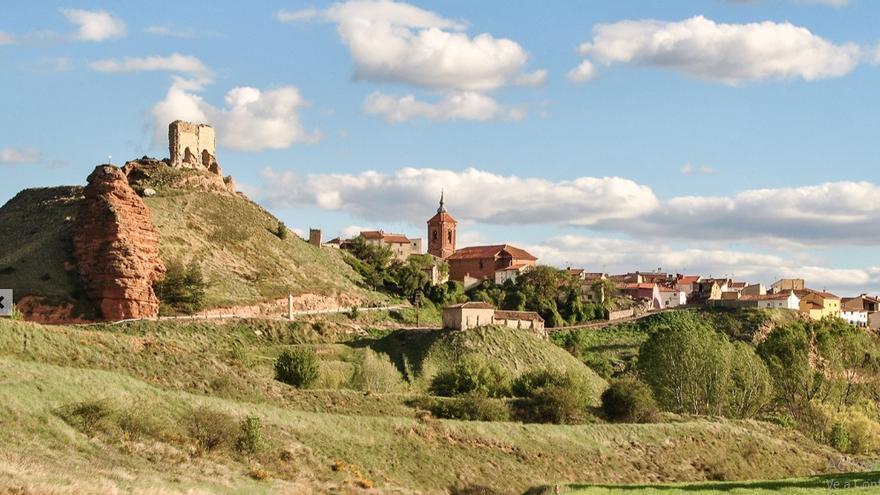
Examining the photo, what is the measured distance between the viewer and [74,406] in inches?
1508

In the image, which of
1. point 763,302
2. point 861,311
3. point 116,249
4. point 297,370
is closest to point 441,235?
point 763,302

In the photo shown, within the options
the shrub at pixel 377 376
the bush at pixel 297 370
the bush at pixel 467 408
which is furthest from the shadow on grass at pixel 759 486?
the shrub at pixel 377 376

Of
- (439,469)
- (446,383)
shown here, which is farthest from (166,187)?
(439,469)

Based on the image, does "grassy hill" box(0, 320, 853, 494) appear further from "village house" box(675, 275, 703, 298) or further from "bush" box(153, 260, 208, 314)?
"village house" box(675, 275, 703, 298)

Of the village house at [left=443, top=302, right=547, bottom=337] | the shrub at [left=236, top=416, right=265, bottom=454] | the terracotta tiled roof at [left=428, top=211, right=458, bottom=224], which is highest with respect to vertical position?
the terracotta tiled roof at [left=428, top=211, right=458, bottom=224]

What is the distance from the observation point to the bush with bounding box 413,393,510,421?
55969mm

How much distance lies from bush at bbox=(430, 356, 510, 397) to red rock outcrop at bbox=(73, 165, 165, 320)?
29790mm

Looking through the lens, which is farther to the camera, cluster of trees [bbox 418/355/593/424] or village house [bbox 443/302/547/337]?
village house [bbox 443/302/547/337]

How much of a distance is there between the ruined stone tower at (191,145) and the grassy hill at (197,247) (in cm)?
335

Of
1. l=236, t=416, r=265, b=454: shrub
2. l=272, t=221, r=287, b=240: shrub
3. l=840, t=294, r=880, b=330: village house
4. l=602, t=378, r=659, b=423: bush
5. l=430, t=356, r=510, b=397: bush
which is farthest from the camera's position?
l=840, t=294, r=880, b=330: village house

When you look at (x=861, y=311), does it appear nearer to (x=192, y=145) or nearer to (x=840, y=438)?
(x=840, y=438)

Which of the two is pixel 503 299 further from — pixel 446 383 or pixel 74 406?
pixel 74 406

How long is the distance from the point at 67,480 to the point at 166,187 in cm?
8628

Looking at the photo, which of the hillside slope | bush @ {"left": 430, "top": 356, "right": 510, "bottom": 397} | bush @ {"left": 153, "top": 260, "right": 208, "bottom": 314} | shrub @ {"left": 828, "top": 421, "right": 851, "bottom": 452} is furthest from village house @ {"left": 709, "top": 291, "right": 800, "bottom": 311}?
bush @ {"left": 153, "top": 260, "right": 208, "bottom": 314}
